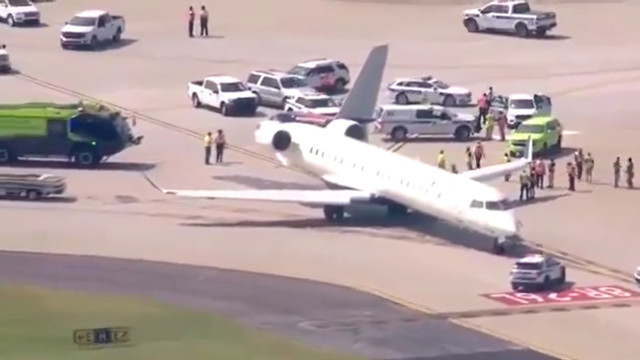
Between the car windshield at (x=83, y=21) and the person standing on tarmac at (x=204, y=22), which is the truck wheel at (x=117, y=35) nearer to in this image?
the car windshield at (x=83, y=21)

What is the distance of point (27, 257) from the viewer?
84.6m

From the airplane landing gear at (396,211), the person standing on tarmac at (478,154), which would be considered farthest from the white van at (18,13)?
the airplane landing gear at (396,211)

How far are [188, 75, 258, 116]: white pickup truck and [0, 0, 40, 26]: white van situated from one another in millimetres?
25716

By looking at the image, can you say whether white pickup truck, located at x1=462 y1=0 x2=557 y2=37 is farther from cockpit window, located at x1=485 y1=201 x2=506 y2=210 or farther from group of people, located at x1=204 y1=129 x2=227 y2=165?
cockpit window, located at x1=485 y1=201 x2=506 y2=210

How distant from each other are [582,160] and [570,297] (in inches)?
885

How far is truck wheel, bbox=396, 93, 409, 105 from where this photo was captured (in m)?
118

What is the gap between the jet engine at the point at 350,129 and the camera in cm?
9775

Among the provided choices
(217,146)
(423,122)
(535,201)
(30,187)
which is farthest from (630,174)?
(30,187)

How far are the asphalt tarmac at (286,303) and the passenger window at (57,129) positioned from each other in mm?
18489

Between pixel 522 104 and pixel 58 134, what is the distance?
25927 mm

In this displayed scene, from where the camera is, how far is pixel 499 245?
84.4 m

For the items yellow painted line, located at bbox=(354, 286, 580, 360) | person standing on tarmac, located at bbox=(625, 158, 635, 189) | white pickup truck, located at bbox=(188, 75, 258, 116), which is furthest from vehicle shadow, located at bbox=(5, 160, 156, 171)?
yellow painted line, located at bbox=(354, 286, 580, 360)

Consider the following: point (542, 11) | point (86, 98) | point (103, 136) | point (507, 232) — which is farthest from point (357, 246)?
point (542, 11)

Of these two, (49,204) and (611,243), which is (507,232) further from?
(49,204)
